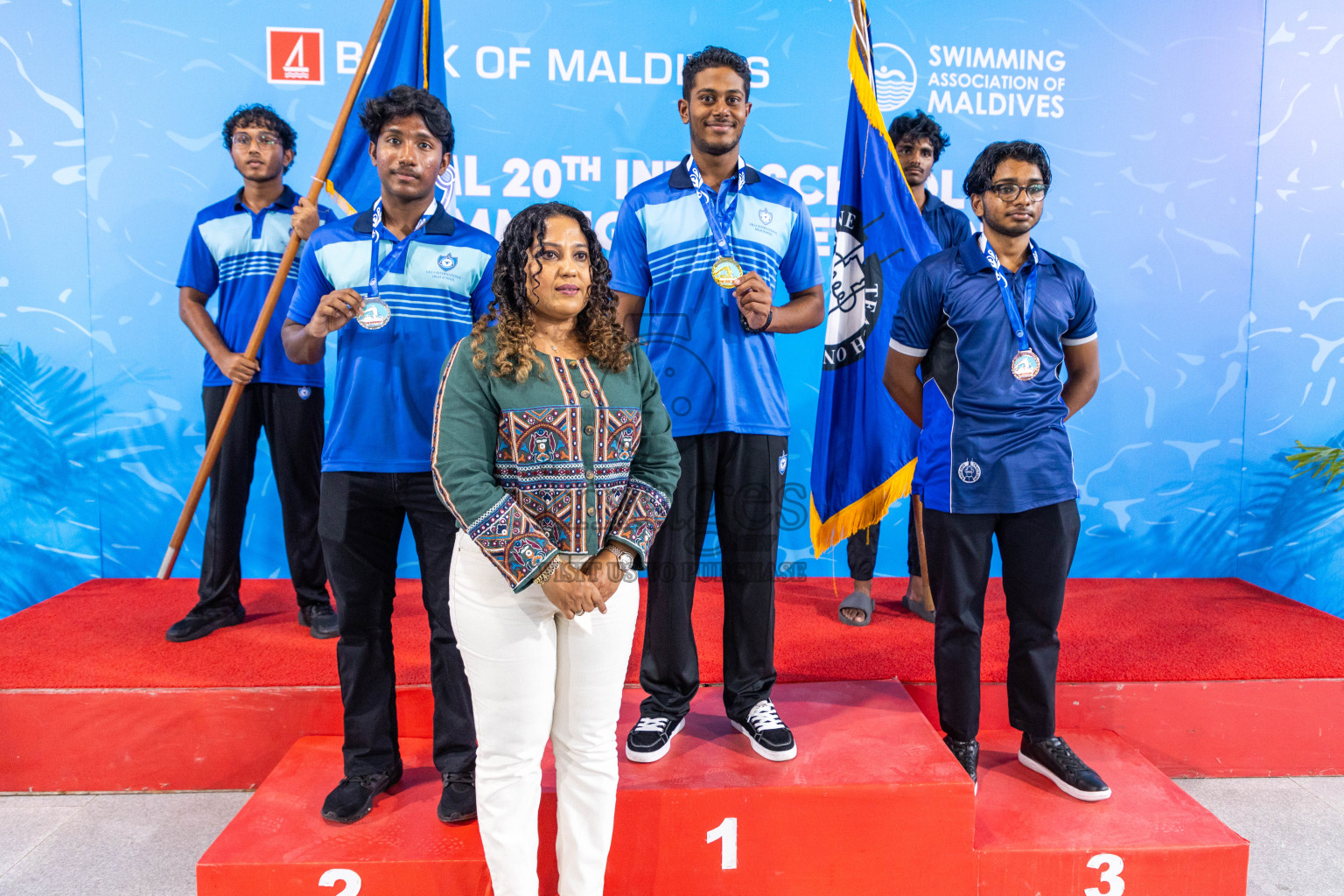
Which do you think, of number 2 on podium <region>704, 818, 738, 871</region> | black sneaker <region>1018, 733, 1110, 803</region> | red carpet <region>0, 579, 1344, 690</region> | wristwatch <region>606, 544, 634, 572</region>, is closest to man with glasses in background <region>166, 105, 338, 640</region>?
red carpet <region>0, 579, 1344, 690</region>

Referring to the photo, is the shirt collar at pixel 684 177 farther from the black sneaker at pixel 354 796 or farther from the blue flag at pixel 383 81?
the black sneaker at pixel 354 796

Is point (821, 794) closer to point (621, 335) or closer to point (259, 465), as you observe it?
point (621, 335)

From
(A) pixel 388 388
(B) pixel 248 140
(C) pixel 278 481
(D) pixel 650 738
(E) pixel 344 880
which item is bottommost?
(E) pixel 344 880

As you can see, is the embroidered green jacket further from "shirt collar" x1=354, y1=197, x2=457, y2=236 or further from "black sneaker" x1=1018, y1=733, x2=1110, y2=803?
"black sneaker" x1=1018, y1=733, x2=1110, y2=803

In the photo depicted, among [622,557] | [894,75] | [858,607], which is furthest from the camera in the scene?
[894,75]

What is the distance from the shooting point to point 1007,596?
2328mm

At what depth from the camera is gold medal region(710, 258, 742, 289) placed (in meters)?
2.10

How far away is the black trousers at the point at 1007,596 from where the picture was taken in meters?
2.27

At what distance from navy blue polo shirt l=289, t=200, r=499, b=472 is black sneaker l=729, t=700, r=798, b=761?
3.53ft

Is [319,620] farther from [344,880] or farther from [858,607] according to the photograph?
[858,607]

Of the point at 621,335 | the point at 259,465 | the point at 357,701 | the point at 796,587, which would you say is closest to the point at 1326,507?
the point at 796,587

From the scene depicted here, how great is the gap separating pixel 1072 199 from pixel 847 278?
1923mm

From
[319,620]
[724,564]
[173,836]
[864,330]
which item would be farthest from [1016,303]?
[173,836]

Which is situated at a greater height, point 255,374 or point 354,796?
point 255,374
